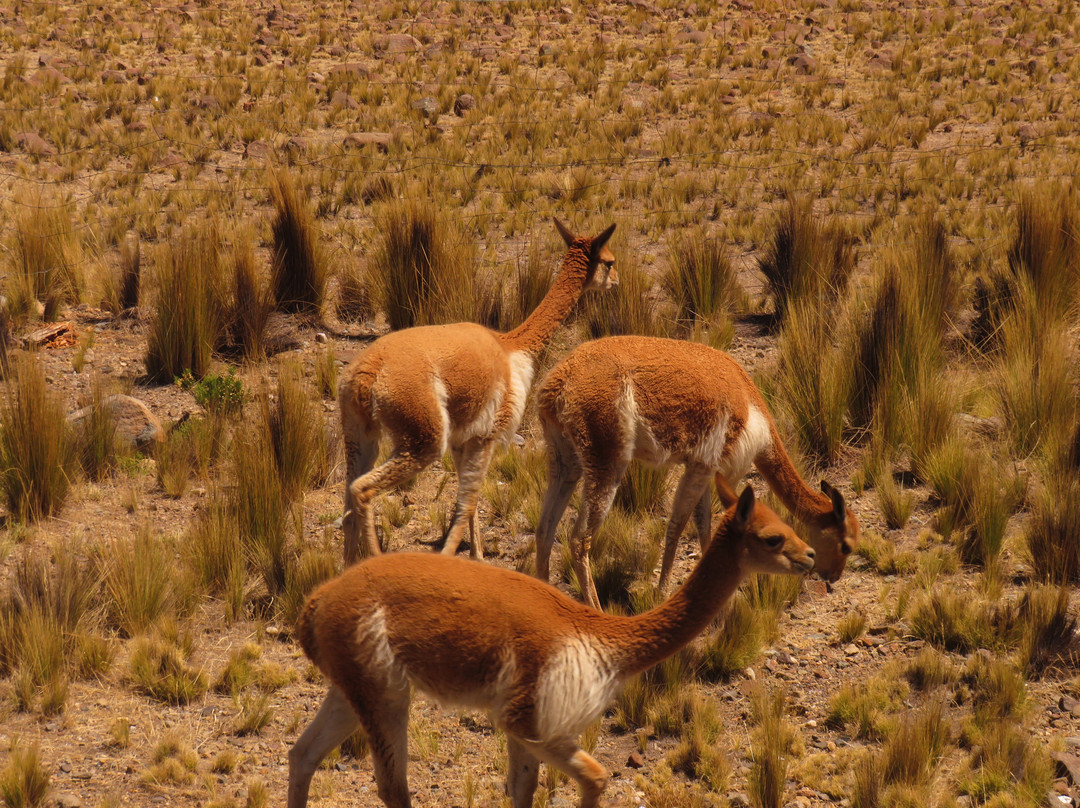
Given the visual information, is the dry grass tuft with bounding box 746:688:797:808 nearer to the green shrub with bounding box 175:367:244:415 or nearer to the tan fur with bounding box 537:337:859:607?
the tan fur with bounding box 537:337:859:607

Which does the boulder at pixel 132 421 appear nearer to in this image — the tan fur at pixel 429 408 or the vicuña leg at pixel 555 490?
the tan fur at pixel 429 408

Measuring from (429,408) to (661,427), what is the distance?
3.71 ft

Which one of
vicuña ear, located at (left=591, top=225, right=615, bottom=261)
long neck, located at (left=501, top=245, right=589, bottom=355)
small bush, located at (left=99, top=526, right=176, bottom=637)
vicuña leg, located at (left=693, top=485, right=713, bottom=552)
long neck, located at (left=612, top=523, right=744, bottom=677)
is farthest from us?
vicuña ear, located at (left=591, top=225, right=615, bottom=261)

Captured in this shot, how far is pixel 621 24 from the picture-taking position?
27.3 metres

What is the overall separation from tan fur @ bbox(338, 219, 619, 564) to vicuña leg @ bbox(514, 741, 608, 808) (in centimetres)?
157

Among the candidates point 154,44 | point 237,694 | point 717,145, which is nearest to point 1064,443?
point 237,694

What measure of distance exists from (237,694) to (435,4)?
27983mm

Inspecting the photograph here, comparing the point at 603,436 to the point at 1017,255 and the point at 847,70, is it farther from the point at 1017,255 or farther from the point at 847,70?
the point at 847,70

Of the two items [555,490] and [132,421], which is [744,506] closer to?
[555,490]

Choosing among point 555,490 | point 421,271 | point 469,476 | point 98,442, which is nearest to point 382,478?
point 469,476

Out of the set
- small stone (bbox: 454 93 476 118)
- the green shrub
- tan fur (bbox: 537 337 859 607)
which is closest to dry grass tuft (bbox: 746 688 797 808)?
tan fur (bbox: 537 337 859 607)

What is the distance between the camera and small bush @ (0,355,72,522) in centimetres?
622

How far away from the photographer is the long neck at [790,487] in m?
5.21

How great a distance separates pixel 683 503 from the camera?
559 centimetres
